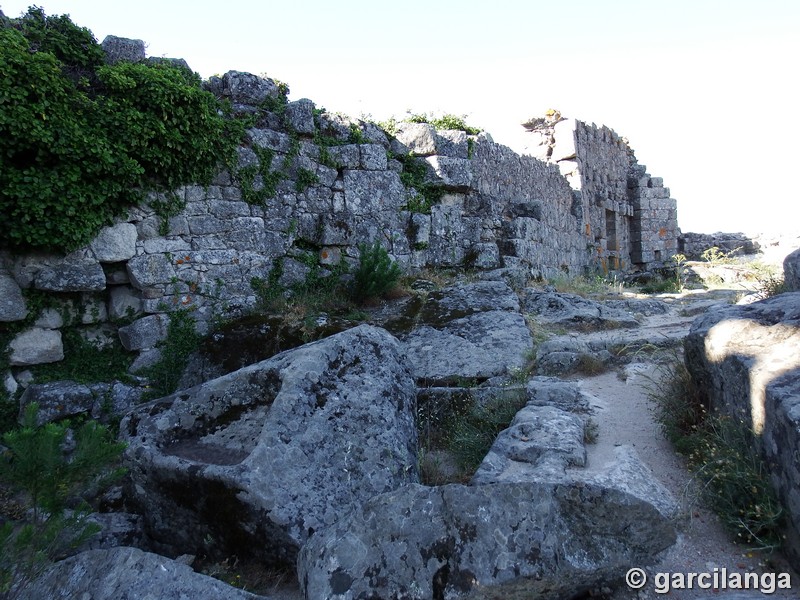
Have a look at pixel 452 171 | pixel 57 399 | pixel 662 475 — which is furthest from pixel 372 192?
pixel 662 475

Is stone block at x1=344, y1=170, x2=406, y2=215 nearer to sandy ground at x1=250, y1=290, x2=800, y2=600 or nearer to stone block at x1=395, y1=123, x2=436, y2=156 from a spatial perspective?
stone block at x1=395, y1=123, x2=436, y2=156

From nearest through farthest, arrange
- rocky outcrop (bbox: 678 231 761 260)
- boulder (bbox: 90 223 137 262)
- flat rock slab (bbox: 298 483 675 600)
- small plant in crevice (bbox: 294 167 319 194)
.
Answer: flat rock slab (bbox: 298 483 675 600) < boulder (bbox: 90 223 137 262) < small plant in crevice (bbox: 294 167 319 194) < rocky outcrop (bbox: 678 231 761 260)

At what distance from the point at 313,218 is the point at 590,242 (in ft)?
26.3

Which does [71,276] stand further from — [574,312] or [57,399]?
[574,312]

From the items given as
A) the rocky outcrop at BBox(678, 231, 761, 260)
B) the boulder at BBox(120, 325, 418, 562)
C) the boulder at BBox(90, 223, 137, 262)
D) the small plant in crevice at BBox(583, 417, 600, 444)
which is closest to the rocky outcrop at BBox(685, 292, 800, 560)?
the small plant in crevice at BBox(583, 417, 600, 444)

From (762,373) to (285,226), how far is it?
197 inches

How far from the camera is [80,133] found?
504 centimetres

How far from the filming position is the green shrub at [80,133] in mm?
4809

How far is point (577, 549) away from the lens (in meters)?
2.35

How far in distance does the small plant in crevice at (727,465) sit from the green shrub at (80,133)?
474 centimetres

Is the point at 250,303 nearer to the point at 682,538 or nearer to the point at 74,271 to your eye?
the point at 74,271

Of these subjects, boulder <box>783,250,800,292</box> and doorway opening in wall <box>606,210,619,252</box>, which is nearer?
boulder <box>783,250,800,292</box>

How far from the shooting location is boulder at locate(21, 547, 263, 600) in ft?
8.25

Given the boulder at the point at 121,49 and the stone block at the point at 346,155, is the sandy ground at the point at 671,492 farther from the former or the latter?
the boulder at the point at 121,49
